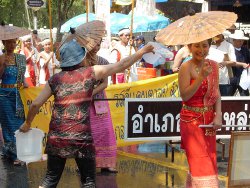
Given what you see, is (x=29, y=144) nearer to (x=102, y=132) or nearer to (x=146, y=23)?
(x=102, y=132)

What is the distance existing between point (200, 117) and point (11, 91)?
3040 mm

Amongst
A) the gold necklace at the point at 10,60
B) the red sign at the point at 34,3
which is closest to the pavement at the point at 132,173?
the gold necklace at the point at 10,60

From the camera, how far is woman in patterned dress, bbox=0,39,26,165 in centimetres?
655

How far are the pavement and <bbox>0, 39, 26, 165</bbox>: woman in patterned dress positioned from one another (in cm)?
43

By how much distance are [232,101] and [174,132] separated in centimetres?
81

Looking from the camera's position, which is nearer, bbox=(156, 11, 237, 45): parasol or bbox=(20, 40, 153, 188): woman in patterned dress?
bbox=(20, 40, 153, 188): woman in patterned dress

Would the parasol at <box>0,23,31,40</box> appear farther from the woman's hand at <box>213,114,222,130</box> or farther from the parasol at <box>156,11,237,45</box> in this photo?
the woman's hand at <box>213,114,222,130</box>

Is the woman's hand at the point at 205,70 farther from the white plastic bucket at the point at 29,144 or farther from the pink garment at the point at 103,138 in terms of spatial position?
the pink garment at the point at 103,138

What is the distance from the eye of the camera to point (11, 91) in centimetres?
671

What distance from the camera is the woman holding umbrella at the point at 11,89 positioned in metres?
6.51

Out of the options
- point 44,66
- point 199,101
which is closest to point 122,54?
point 44,66

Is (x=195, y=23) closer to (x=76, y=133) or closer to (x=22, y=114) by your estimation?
(x=76, y=133)

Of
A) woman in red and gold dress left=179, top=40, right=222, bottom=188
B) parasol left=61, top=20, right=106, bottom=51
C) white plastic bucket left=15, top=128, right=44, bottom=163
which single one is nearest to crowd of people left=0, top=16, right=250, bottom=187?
woman in red and gold dress left=179, top=40, right=222, bottom=188

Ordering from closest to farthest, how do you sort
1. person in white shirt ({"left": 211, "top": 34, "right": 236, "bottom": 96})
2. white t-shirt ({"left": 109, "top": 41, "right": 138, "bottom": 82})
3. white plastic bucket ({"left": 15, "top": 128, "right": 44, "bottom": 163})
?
white plastic bucket ({"left": 15, "top": 128, "right": 44, "bottom": 163}), person in white shirt ({"left": 211, "top": 34, "right": 236, "bottom": 96}), white t-shirt ({"left": 109, "top": 41, "right": 138, "bottom": 82})
